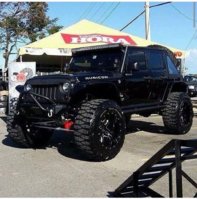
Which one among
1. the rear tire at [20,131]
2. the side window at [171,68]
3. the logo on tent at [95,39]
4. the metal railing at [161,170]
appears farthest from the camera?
the logo on tent at [95,39]

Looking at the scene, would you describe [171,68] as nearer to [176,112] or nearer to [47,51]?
[176,112]

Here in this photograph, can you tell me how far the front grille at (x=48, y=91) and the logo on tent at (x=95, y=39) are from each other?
878cm

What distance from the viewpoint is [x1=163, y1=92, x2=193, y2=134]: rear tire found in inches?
410

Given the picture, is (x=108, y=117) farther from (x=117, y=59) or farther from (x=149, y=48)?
(x=149, y=48)

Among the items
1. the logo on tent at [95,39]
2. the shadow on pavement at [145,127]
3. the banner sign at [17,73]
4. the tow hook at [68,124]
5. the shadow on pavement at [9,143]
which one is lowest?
the shadow on pavement at [145,127]

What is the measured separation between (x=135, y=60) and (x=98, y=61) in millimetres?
788

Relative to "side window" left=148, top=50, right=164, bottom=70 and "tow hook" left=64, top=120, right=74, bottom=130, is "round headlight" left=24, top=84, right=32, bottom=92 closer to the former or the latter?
"tow hook" left=64, top=120, right=74, bottom=130

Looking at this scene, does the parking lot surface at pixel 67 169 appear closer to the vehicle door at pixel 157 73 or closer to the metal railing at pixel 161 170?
the metal railing at pixel 161 170

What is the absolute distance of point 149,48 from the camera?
10.3m

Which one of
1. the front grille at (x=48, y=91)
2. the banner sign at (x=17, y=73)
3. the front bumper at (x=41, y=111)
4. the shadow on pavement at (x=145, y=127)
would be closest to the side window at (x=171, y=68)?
the shadow on pavement at (x=145, y=127)

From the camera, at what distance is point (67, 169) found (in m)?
7.14

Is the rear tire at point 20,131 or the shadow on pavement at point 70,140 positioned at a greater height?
the rear tire at point 20,131

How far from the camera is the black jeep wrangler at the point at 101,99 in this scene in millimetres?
7680

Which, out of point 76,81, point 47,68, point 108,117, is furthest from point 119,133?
point 47,68
